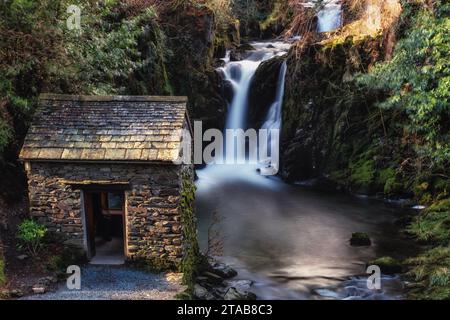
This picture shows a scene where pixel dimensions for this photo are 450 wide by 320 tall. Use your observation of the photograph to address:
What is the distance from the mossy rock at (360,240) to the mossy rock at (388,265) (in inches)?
63.6

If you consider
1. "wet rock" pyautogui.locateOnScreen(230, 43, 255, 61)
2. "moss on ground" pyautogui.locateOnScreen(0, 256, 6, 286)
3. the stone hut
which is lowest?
"moss on ground" pyautogui.locateOnScreen(0, 256, 6, 286)

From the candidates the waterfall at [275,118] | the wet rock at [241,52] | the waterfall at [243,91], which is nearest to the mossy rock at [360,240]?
the waterfall at [275,118]

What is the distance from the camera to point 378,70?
14.3 metres

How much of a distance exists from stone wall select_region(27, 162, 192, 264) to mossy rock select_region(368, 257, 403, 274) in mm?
5498

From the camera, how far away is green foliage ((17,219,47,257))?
30.0ft

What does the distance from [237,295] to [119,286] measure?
2.56 meters

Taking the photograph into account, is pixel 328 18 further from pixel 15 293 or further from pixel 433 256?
pixel 15 293

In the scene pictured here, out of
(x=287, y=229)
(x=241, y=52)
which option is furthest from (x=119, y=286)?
(x=241, y=52)

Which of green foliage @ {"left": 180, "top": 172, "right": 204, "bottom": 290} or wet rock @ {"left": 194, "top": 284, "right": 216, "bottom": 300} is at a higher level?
green foliage @ {"left": 180, "top": 172, "right": 204, "bottom": 290}

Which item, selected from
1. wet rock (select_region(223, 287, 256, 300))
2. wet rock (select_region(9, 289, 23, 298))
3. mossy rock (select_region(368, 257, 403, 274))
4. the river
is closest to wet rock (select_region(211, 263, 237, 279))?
the river

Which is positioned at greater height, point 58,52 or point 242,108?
point 58,52

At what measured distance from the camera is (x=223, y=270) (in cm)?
1162

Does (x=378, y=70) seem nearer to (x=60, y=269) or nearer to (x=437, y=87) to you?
(x=437, y=87)

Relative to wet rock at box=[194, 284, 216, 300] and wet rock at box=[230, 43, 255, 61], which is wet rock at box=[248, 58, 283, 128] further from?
wet rock at box=[194, 284, 216, 300]
